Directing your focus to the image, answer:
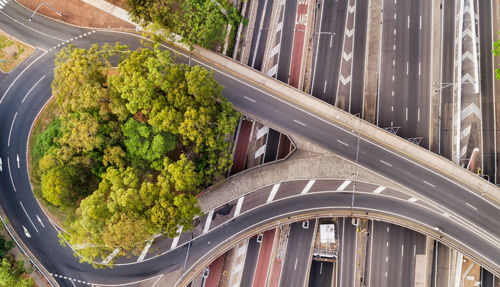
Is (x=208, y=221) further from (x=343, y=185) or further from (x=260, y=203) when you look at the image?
(x=343, y=185)

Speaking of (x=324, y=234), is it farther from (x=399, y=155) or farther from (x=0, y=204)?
(x=0, y=204)

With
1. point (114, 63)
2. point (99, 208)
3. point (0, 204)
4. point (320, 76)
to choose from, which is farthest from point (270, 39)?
point (0, 204)

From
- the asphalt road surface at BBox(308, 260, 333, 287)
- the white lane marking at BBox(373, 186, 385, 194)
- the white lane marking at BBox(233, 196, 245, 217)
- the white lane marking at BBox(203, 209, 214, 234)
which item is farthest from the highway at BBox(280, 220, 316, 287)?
the white lane marking at BBox(203, 209, 214, 234)

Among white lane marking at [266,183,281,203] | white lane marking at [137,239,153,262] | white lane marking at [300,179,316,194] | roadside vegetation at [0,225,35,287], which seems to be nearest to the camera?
roadside vegetation at [0,225,35,287]

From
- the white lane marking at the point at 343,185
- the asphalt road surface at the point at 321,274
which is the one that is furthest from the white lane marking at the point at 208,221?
the white lane marking at the point at 343,185

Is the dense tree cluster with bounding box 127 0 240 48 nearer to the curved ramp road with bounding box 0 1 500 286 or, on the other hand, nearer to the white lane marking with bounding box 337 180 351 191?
the curved ramp road with bounding box 0 1 500 286

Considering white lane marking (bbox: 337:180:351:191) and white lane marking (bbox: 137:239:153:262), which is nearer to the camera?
white lane marking (bbox: 137:239:153:262)

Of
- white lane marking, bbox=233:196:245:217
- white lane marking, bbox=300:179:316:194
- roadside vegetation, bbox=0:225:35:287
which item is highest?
white lane marking, bbox=300:179:316:194
